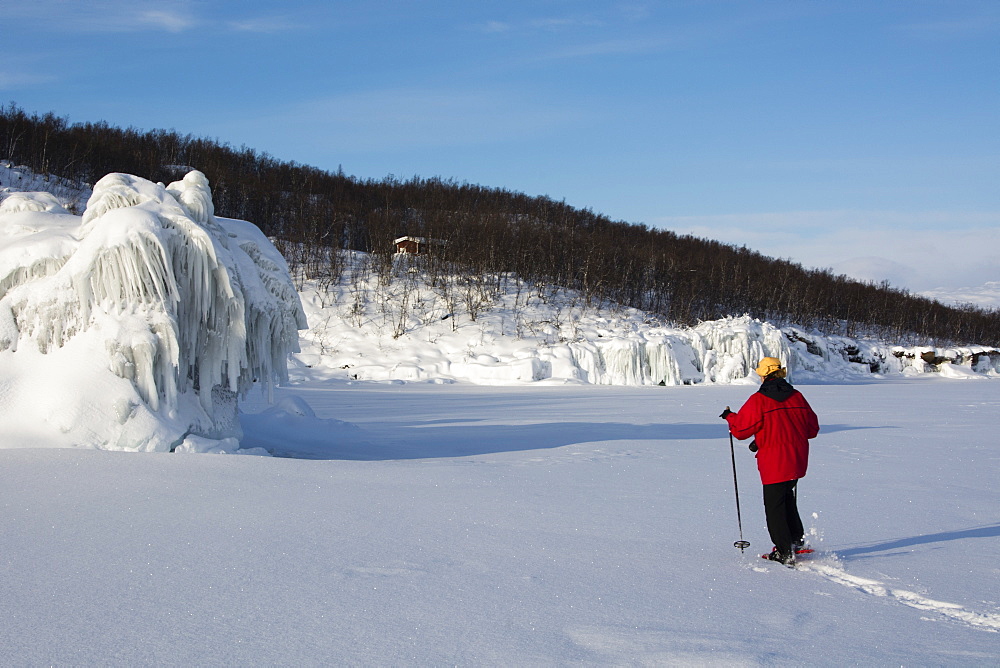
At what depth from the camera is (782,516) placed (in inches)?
178

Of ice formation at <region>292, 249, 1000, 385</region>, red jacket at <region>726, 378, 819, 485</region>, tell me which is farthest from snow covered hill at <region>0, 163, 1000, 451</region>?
ice formation at <region>292, 249, 1000, 385</region>

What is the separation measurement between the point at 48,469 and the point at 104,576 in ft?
9.16

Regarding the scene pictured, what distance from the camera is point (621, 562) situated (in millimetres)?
4164

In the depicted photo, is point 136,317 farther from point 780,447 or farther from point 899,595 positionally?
point 899,595

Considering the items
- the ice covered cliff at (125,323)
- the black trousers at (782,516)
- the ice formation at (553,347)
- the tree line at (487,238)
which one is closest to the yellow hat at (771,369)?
the black trousers at (782,516)

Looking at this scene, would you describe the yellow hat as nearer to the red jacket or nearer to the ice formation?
the red jacket

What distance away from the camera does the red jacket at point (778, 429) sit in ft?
15.1

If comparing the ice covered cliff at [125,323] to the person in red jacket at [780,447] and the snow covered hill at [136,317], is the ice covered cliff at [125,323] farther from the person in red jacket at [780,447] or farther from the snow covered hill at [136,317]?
the person in red jacket at [780,447]

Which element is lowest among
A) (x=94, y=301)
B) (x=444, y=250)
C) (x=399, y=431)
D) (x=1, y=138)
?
(x=399, y=431)

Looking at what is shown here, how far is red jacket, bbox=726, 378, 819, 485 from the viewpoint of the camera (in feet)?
15.1

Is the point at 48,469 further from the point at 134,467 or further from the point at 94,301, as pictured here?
the point at 94,301

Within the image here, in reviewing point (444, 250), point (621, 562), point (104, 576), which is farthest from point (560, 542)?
point (444, 250)

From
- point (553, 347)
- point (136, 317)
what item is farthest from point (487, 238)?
point (136, 317)

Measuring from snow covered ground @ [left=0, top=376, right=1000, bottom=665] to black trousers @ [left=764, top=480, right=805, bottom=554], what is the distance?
7.3 inches
